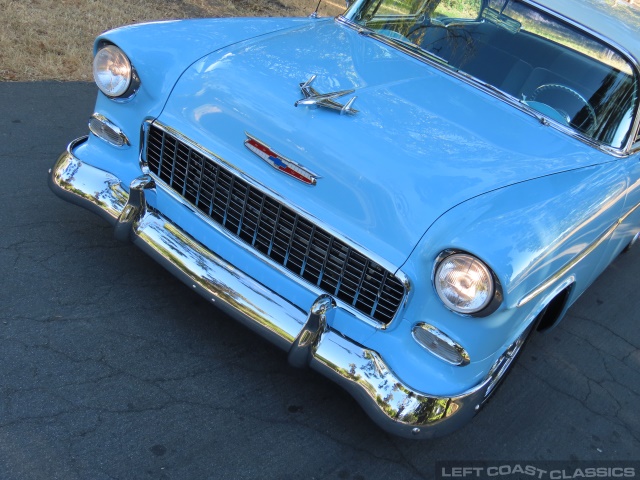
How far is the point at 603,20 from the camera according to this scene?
4094mm

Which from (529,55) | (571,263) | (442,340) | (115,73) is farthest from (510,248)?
(115,73)

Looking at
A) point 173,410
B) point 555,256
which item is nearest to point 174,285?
point 173,410

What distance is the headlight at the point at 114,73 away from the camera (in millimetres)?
3215

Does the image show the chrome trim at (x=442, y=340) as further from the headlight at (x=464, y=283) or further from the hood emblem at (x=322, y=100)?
the hood emblem at (x=322, y=100)

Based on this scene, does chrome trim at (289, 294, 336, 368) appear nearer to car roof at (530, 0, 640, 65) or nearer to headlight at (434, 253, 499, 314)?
headlight at (434, 253, 499, 314)

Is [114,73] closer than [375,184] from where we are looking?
No

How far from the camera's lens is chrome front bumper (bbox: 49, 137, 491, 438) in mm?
2664

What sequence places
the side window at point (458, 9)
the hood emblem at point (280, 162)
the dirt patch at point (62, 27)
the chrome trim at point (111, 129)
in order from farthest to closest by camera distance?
1. the dirt patch at point (62, 27)
2. the side window at point (458, 9)
3. the chrome trim at point (111, 129)
4. the hood emblem at point (280, 162)

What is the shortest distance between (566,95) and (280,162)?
65.1 inches

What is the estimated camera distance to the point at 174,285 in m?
3.61

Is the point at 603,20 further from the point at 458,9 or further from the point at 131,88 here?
the point at 131,88

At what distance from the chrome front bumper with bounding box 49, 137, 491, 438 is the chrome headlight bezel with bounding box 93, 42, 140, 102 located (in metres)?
0.35

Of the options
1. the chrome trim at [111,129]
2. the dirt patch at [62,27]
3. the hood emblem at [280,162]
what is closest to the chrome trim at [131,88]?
the chrome trim at [111,129]

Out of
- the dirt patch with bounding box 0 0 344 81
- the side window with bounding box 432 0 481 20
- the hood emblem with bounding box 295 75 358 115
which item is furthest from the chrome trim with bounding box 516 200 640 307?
the dirt patch with bounding box 0 0 344 81
